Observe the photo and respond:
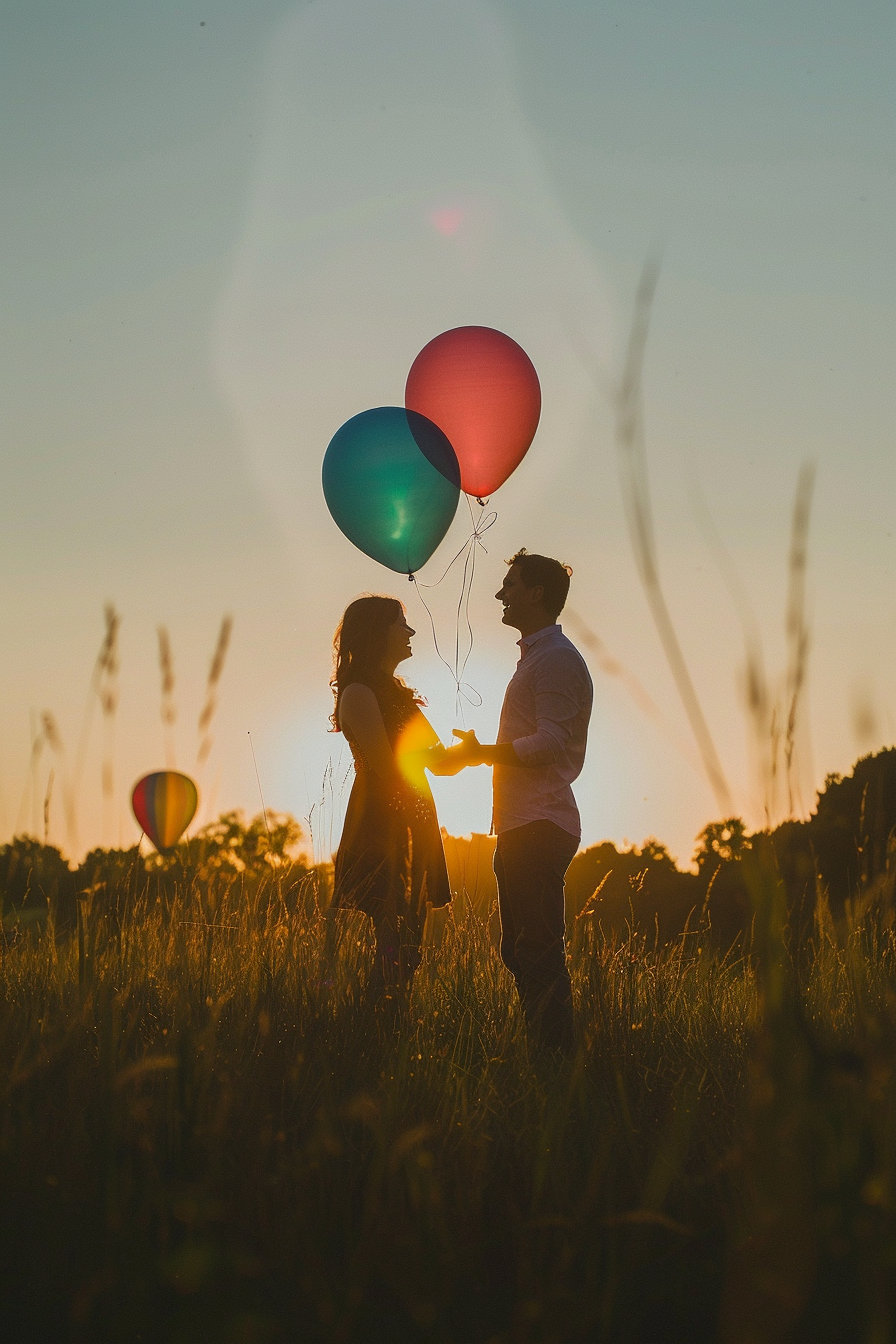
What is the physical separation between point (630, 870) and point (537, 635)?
4798 mm

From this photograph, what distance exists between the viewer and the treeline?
1917 millimetres

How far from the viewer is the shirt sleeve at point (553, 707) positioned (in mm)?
2973

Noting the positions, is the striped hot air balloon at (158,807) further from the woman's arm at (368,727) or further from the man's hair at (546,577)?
the man's hair at (546,577)

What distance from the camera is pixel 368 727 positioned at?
3223 mm

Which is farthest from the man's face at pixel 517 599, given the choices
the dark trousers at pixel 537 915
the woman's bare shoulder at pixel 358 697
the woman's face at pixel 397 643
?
the dark trousers at pixel 537 915

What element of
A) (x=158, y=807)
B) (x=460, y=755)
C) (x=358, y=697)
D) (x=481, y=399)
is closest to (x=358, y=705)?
(x=358, y=697)

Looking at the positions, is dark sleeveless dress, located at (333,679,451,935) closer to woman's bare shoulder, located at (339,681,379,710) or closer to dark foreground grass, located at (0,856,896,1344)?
woman's bare shoulder, located at (339,681,379,710)

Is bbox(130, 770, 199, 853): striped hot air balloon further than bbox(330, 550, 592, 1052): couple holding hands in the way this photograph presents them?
Yes

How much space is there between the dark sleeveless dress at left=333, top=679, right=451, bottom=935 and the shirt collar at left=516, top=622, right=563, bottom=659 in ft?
1.55

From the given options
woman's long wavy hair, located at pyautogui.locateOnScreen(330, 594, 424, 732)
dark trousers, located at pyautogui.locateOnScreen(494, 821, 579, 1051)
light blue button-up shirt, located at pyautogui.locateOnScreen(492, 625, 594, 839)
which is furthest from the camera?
woman's long wavy hair, located at pyautogui.locateOnScreen(330, 594, 424, 732)

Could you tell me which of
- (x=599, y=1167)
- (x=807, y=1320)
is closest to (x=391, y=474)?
(x=599, y=1167)

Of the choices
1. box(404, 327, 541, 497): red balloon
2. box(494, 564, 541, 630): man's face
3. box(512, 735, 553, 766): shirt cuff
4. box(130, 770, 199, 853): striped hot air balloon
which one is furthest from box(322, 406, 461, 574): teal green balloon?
box(130, 770, 199, 853): striped hot air balloon

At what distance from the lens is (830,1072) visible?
3.56 ft

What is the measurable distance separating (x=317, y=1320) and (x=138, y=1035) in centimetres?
118
